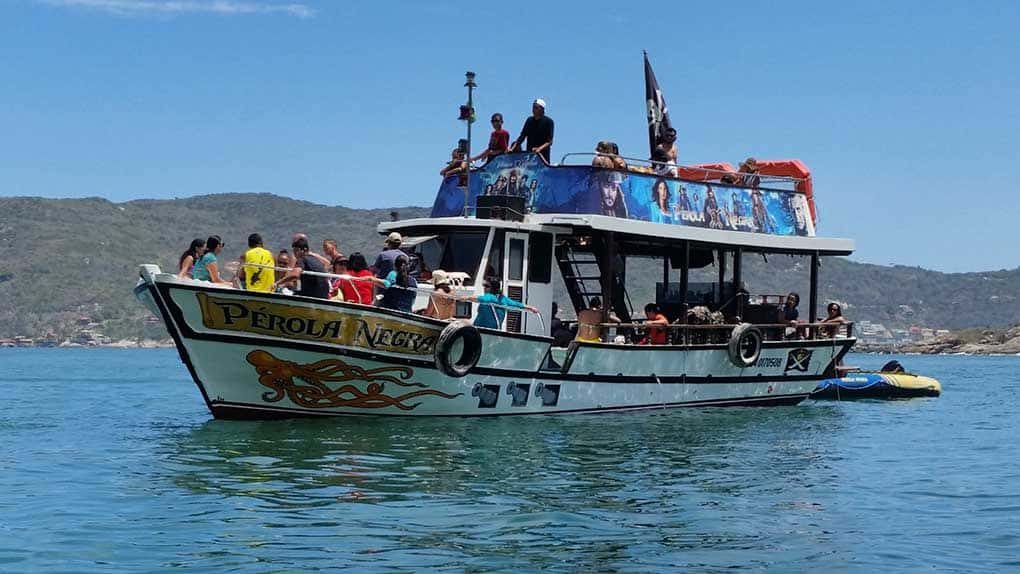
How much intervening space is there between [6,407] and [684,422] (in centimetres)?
1597

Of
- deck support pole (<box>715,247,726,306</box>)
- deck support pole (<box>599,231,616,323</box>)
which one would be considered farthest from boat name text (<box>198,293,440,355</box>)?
deck support pole (<box>715,247,726,306</box>)

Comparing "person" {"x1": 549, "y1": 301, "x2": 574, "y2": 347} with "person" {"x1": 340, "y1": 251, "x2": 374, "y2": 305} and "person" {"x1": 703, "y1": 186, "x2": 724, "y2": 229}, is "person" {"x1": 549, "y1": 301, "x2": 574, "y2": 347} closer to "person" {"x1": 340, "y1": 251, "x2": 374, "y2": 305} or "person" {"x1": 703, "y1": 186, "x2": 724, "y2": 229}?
"person" {"x1": 703, "y1": 186, "x2": 724, "y2": 229}

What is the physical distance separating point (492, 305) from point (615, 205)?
13.0ft

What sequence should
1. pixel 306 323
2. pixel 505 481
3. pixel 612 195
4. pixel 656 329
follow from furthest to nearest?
pixel 656 329 → pixel 612 195 → pixel 306 323 → pixel 505 481

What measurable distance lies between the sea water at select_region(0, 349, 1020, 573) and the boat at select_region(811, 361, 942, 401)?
10.8m

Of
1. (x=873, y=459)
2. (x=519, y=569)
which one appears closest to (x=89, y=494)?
(x=519, y=569)

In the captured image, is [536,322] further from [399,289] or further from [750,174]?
[750,174]

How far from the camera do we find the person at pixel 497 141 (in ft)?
73.9

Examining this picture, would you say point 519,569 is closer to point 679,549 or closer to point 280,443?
point 679,549

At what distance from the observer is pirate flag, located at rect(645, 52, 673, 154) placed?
25.2 m

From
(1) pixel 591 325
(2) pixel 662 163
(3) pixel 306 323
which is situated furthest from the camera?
(2) pixel 662 163

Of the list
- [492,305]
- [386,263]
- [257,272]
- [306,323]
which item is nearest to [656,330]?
[492,305]

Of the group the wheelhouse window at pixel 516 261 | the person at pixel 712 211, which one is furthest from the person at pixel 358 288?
the person at pixel 712 211

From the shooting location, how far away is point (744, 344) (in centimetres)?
2355
